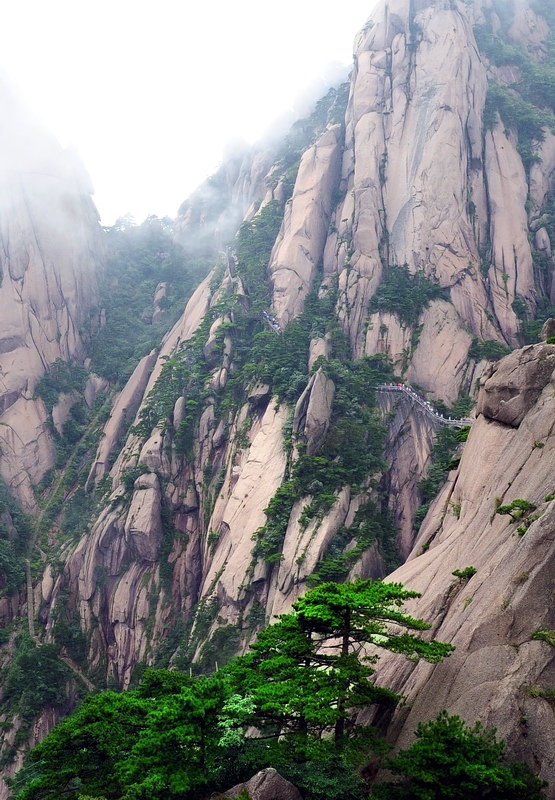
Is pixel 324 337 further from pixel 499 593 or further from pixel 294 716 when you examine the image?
pixel 294 716

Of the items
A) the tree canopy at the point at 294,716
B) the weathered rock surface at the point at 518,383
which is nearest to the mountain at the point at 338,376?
the weathered rock surface at the point at 518,383

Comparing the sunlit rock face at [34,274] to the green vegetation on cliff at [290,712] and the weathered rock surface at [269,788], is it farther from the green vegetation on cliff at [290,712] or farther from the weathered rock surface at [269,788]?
the weathered rock surface at [269,788]

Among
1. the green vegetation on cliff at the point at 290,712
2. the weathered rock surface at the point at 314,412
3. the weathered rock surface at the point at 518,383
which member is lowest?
the weathered rock surface at the point at 314,412

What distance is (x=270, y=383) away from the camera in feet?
171

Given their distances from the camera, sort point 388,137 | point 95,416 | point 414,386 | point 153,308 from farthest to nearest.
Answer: point 153,308 → point 95,416 → point 388,137 → point 414,386

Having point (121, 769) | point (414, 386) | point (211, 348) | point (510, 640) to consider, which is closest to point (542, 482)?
point (510, 640)

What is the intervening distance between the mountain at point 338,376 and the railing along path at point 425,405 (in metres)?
0.26

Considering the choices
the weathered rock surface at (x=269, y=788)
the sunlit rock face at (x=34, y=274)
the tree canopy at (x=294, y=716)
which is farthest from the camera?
the sunlit rock face at (x=34, y=274)

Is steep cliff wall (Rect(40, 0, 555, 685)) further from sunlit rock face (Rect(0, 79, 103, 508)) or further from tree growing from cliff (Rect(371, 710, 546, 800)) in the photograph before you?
tree growing from cliff (Rect(371, 710, 546, 800))

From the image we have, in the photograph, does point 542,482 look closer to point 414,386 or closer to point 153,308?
Result: point 414,386

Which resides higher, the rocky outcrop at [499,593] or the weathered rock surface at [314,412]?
the rocky outcrop at [499,593]

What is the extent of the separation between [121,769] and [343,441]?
29052mm

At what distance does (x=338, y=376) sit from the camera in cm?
4984

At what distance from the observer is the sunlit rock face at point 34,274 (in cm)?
6438
